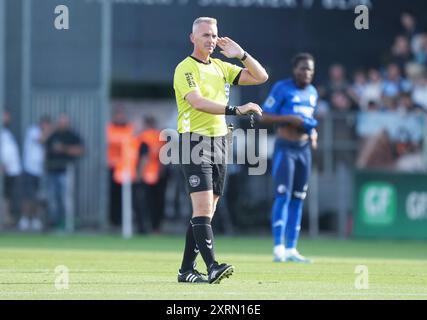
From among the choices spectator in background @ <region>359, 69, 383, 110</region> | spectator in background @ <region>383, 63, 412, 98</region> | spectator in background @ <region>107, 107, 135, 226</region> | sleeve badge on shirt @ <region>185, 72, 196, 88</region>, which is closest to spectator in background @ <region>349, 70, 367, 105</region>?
spectator in background @ <region>359, 69, 383, 110</region>

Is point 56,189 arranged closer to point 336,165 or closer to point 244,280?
point 336,165

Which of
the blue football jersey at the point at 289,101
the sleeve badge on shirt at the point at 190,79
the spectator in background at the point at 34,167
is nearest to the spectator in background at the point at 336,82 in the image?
the spectator in background at the point at 34,167

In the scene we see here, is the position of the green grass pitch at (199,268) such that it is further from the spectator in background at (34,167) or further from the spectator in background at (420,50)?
the spectator in background at (420,50)

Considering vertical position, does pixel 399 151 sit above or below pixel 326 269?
above

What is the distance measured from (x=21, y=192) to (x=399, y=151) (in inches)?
298

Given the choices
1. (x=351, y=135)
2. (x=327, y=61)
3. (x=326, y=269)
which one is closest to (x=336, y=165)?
(x=351, y=135)

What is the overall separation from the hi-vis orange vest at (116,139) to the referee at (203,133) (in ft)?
40.6

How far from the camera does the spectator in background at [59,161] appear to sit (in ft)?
81.6

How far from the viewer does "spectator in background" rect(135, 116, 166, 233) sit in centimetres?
2467

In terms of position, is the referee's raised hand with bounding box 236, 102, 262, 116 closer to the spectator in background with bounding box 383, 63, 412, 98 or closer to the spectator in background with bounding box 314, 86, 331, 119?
the spectator in background with bounding box 314, 86, 331, 119

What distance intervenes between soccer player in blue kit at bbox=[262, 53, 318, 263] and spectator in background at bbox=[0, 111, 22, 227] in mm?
9040

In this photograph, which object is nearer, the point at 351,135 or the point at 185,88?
the point at 185,88

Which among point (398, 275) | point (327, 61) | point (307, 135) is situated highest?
point (327, 61)

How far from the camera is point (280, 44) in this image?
27.2m
